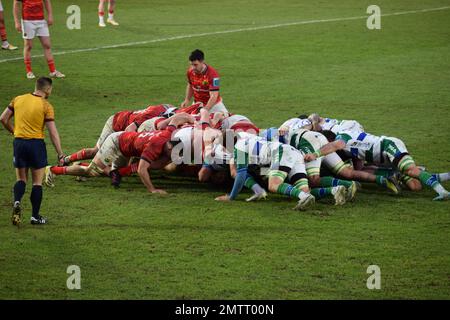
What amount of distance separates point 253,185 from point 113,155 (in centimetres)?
242

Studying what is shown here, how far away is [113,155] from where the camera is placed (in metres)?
14.1

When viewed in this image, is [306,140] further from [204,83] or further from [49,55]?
[49,55]

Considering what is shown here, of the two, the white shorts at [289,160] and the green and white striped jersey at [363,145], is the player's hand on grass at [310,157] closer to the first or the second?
the white shorts at [289,160]

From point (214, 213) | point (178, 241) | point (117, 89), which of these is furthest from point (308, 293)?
point (117, 89)

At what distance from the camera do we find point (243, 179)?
12.8 meters

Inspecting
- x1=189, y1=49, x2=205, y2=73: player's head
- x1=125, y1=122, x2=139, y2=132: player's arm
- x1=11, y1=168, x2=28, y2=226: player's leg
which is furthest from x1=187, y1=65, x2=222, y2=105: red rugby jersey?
x1=11, y1=168, x2=28, y2=226: player's leg

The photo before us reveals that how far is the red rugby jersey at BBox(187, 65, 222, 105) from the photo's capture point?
15.7 m

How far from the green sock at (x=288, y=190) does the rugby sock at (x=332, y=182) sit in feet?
2.35

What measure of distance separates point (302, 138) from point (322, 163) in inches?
21.5

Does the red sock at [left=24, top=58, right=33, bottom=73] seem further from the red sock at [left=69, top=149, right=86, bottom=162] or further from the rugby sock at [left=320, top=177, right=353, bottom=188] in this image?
the rugby sock at [left=320, top=177, right=353, bottom=188]

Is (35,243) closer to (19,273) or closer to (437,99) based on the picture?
(19,273)

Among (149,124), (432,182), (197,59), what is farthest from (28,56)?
(432,182)

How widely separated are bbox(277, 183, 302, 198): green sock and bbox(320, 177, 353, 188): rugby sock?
716mm

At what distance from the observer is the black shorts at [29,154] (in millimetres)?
11617
